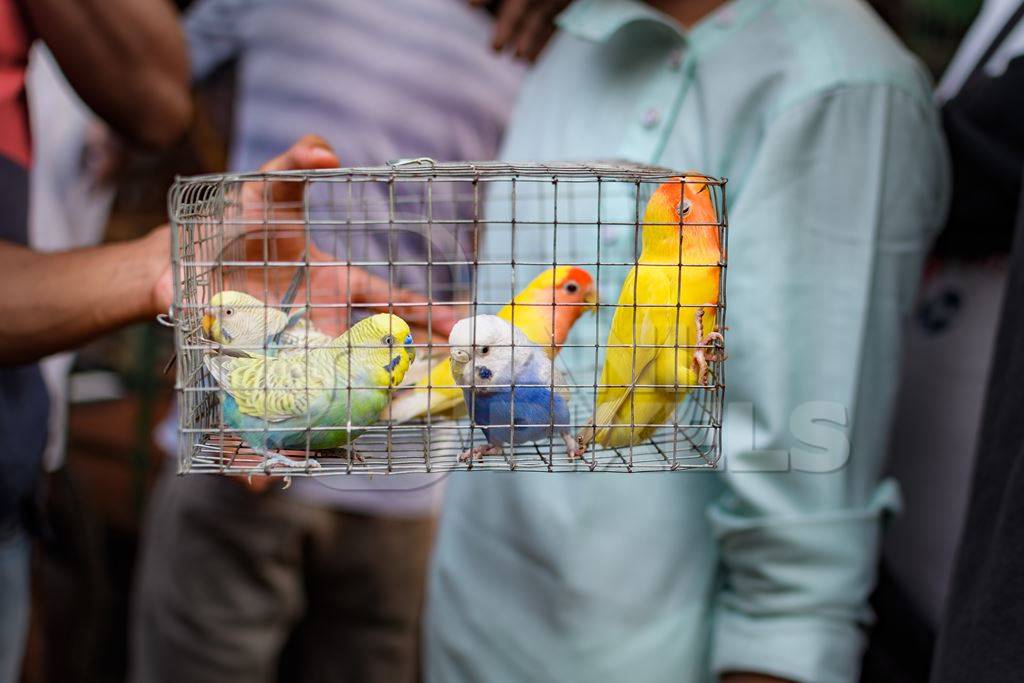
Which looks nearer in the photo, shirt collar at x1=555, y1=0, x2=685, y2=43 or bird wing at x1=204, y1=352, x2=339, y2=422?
bird wing at x1=204, y1=352, x2=339, y2=422

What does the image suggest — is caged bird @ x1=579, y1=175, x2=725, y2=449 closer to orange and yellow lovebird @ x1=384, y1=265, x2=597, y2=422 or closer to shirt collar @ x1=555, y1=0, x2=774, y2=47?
orange and yellow lovebird @ x1=384, y1=265, x2=597, y2=422

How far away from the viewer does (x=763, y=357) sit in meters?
1.06

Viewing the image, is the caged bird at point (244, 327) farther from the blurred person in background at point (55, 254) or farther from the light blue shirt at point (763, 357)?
the light blue shirt at point (763, 357)

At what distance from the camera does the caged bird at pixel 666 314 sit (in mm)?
803

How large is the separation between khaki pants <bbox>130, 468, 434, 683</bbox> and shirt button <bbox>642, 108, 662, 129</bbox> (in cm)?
116

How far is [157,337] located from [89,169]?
996 millimetres

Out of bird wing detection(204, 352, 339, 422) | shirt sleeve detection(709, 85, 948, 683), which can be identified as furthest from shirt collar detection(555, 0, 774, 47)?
bird wing detection(204, 352, 339, 422)

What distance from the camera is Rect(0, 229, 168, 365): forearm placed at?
1.06 meters

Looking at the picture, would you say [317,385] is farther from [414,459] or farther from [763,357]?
[763,357]

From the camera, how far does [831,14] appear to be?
3.56ft

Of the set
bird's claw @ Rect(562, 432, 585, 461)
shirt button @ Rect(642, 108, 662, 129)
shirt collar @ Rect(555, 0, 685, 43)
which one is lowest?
bird's claw @ Rect(562, 432, 585, 461)

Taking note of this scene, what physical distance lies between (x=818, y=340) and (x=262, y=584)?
54.3 inches

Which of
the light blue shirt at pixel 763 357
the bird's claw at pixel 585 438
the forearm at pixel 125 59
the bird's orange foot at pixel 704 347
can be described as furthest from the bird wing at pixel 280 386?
the forearm at pixel 125 59

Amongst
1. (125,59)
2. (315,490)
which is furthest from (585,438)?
(315,490)
